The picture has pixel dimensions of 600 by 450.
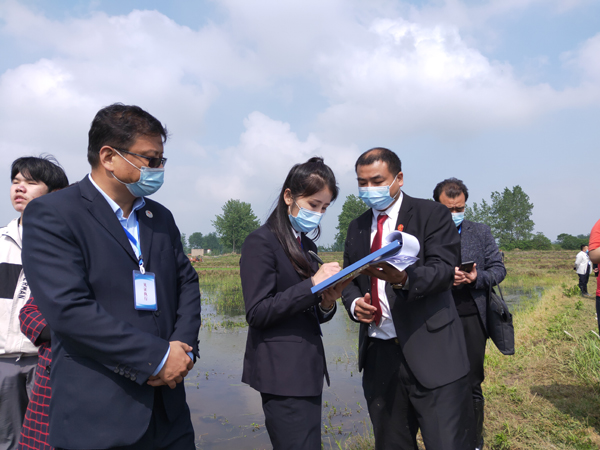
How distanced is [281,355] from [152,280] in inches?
28.4

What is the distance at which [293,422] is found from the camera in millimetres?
1921

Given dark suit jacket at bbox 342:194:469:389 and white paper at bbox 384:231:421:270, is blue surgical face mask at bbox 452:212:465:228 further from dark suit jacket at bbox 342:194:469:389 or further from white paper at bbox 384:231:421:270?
white paper at bbox 384:231:421:270

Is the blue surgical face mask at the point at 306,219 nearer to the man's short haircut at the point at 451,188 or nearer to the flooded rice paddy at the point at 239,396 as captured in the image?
the man's short haircut at the point at 451,188

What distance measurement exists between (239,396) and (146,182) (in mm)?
4421

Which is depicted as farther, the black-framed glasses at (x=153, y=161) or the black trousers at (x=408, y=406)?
the black trousers at (x=408, y=406)

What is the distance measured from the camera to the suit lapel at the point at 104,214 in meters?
1.67

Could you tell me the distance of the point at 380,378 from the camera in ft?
8.02

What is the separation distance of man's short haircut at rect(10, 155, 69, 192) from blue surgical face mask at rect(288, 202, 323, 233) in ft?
5.21

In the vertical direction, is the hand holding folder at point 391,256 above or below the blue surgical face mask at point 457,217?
below

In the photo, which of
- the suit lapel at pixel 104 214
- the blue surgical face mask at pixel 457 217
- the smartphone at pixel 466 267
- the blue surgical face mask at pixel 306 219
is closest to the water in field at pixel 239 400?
the smartphone at pixel 466 267

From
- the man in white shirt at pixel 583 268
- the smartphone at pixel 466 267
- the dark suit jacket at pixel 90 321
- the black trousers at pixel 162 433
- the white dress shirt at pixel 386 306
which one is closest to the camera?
the dark suit jacket at pixel 90 321

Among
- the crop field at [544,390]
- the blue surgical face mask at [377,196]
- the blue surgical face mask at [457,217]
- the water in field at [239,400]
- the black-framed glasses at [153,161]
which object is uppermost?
the black-framed glasses at [153,161]

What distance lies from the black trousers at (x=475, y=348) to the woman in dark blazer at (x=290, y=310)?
1572 millimetres

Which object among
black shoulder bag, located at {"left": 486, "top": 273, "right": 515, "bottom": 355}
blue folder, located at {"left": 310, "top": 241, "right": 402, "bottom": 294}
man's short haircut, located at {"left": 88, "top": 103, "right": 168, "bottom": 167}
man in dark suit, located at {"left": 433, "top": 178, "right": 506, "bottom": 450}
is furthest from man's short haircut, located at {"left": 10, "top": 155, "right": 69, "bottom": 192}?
black shoulder bag, located at {"left": 486, "top": 273, "right": 515, "bottom": 355}
